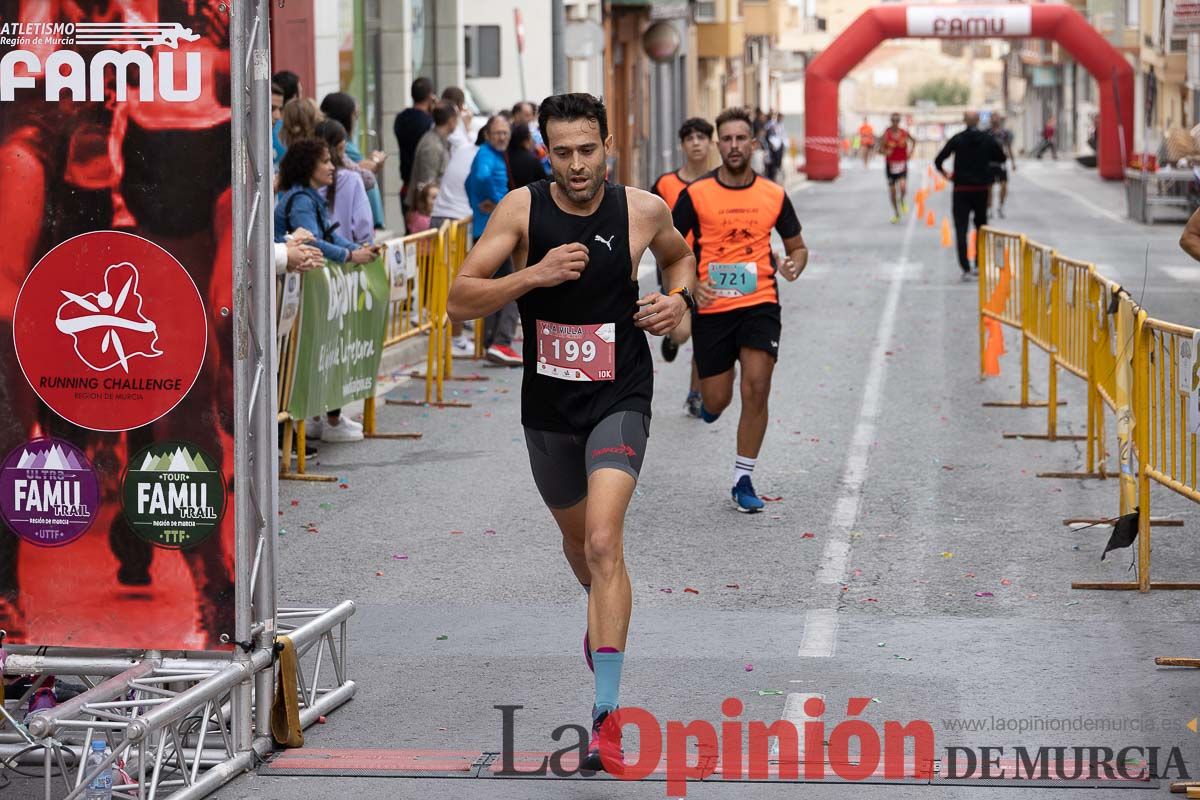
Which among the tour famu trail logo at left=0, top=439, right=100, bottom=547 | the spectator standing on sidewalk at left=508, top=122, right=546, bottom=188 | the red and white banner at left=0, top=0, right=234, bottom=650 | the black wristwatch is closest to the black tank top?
the black wristwatch

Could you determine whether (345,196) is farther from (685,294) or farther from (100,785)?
(100,785)

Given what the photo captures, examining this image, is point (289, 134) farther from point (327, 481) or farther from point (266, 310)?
point (266, 310)

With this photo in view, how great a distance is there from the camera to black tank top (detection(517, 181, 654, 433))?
20.2 ft

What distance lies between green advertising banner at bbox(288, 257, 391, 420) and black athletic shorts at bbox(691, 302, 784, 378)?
2.24m

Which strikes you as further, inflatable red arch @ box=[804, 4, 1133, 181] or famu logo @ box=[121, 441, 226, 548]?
inflatable red arch @ box=[804, 4, 1133, 181]

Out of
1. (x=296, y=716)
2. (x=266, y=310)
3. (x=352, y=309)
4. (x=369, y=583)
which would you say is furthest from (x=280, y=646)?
(x=352, y=309)

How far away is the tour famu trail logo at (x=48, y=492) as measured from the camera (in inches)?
238

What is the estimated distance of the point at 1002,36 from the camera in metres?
48.0

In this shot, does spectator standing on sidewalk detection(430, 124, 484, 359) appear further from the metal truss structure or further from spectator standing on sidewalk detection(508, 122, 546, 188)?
the metal truss structure

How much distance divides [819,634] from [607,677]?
1.96 m

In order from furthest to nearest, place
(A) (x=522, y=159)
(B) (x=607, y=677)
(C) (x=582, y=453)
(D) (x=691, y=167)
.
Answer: (A) (x=522, y=159) < (D) (x=691, y=167) < (C) (x=582, y=453) < (B) (x=607, y=677)

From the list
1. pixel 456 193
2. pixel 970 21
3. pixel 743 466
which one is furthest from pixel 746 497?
pixel 970 21

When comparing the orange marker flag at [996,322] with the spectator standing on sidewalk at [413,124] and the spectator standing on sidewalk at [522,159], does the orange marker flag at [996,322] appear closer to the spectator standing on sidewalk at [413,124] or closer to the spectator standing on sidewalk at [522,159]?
the spectator standing on sidewalk at [522,159]

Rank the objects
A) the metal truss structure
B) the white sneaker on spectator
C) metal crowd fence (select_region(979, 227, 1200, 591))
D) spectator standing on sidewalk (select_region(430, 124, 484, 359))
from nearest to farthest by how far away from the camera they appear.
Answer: the metal truss structure
metal crowd fence (select_region(979, 227, 1200, 591))
the white sneaker on spectator
spectator standing on sidewalk (select_region(430, 124, 484, 359))
